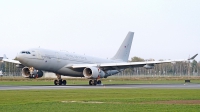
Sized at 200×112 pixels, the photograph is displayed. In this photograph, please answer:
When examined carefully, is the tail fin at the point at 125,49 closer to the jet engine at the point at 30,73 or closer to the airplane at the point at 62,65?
the airplane at the point at 62,65

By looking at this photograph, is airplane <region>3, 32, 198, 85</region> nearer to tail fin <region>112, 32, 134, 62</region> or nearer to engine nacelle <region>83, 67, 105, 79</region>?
engine nacelle <region>83, 67, 105, 79</region>

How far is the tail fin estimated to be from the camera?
84750 mm

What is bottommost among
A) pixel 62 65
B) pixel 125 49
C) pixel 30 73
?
pixel 30 73

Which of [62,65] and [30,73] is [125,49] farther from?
[30,73]

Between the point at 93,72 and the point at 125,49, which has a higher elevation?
the point at 125,49

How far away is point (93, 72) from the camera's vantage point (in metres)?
67.0

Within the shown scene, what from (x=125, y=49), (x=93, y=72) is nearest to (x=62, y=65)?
(x=93, y=72)

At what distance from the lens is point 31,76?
216 feet

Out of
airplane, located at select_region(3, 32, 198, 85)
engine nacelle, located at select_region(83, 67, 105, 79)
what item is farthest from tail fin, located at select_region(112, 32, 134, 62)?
engine nacelle, located at select_region(83, 67, 105, 79)

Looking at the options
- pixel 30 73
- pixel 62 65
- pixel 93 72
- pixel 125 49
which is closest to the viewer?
pixel 30 73

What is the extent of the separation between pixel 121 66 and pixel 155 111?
4647 centimetres

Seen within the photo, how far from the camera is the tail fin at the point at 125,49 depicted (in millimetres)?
84750

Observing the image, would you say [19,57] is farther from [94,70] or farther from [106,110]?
[106,110]

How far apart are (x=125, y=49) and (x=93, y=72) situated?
19.2m
